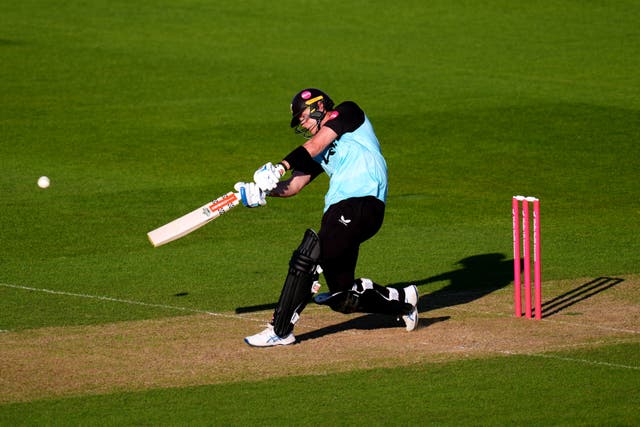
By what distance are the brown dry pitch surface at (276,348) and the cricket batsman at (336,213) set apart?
26 centimetres

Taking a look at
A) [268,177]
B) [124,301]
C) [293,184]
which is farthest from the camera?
[124,301]

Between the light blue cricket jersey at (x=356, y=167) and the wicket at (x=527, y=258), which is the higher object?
the light blue cricket jersey at (x=356, y=167)

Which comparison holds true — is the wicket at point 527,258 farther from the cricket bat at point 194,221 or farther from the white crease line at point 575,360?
the cricket bat at point 194,221

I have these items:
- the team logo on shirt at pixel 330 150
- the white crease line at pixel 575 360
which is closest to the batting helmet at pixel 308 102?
the team logo on shirt at pixel 330 150

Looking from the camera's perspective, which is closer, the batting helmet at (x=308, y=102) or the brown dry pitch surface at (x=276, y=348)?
the brown dry pitch surface at (x=276, y=348)

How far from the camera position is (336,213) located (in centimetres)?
961

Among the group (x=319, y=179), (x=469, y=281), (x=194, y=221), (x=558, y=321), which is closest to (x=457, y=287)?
(x=469, y=281)

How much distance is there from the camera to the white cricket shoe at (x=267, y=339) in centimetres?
958

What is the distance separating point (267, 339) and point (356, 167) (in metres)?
1.52

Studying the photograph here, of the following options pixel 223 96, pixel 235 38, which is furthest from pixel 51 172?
pixel 235 38

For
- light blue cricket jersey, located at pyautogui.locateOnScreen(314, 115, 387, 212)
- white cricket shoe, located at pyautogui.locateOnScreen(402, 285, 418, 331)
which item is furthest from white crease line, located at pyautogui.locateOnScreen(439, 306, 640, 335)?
light blue cricket jersey, located at pyautogui.locateOnScreen(314, 115, 387, 212)

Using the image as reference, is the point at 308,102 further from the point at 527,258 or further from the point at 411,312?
the point at 527,258

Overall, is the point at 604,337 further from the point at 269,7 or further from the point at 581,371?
the point at 269,7

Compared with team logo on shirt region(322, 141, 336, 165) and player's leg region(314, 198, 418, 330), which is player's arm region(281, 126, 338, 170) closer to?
team logo on shirt region(322, 141, 336, 165)
